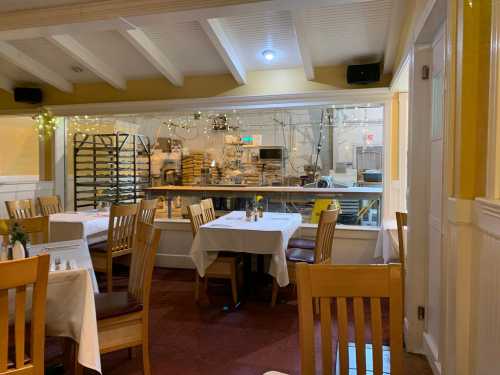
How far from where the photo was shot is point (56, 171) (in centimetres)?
561

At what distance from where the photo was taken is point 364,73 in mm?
4156

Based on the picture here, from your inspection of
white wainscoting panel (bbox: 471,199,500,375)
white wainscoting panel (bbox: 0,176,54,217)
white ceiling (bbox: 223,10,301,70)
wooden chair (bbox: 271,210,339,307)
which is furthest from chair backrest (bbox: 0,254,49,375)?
white wainscoting panel (bbox: 0,176,54,217)

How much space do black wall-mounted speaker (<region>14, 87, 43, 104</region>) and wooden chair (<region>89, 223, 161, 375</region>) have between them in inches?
162

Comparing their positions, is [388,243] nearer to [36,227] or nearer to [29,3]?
[36,227]

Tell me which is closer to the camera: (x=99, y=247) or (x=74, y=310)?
(x=74, y=310)

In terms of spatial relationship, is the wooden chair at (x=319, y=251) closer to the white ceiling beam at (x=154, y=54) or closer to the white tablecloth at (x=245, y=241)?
the white tablecloth at (x=245, y=241)

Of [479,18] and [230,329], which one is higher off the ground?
[479,18]

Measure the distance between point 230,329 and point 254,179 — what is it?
20.8ft

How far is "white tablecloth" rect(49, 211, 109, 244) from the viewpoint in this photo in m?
3.93

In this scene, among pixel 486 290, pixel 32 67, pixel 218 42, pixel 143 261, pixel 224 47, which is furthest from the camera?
pixel 32 67

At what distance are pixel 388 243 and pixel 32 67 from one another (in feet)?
15.5

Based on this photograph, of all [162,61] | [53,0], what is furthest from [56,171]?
[53,0]

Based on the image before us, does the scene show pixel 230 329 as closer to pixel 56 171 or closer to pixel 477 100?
pixel 477 100

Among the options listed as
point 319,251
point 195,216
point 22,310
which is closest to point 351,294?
point 22,310
